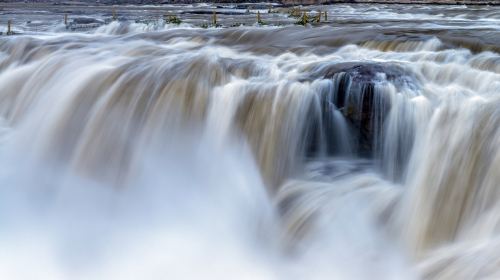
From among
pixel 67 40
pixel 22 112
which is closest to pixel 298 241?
pixel 22 112

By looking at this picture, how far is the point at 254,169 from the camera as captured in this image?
21.3 feet

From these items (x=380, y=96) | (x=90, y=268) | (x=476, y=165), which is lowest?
(x=90, y=268)

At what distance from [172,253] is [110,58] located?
4.81m

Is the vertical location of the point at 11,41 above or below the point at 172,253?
above

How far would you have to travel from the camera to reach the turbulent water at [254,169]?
17.3ft

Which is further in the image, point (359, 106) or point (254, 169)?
point (359, 106)

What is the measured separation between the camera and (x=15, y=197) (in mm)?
6590

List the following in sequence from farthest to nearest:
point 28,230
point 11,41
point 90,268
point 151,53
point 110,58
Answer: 1. point 11,41
2. point 151,53
3. point 110,58
4. point 28,230
5. point 90,268

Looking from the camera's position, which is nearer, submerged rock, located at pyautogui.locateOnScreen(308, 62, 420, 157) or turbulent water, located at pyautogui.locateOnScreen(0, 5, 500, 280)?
turbulent water, located at pyautogui.locateOnScreen(0, 5, 500, 280)

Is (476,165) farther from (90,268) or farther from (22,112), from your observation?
(22,112)

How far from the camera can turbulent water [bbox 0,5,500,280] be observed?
5266 mm

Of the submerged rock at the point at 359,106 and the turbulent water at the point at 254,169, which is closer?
the turbulent water at the point at 254,169

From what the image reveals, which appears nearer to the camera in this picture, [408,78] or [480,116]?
[480,116]

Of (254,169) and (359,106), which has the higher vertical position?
(359,106)
